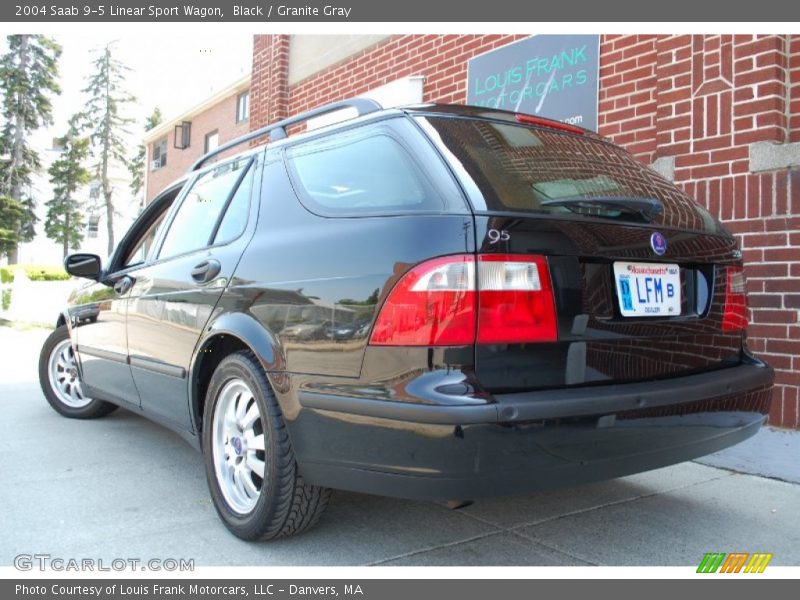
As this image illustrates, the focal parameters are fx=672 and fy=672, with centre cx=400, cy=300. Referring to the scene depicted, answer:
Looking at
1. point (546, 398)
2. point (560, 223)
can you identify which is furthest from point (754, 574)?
point (560, 223)

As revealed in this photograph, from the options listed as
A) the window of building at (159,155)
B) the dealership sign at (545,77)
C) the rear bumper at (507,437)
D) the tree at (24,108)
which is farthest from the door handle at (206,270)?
the tree at (24,108)

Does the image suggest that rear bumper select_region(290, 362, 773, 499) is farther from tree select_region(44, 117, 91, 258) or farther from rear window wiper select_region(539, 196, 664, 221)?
tree select_region(44, 117, 91, 258)

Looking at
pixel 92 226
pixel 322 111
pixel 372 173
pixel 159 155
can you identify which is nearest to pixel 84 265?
pixel 322 111

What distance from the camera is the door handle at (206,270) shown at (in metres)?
3.03

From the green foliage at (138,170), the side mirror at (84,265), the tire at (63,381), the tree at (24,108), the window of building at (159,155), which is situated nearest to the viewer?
the side mirror at (84,265)

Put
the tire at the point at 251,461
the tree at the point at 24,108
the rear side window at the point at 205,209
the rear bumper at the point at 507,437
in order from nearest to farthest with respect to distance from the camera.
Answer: the rear bumper at the point at 507,437, the tire at the point at 251,461, the rear side window at the point at 205,209, the tree at the point at 24,108

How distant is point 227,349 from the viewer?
3016mm

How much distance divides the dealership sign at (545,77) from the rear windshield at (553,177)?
2965 mm

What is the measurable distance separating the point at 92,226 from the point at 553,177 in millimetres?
48576

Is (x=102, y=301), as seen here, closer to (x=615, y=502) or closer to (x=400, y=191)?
(x=400, y=191)

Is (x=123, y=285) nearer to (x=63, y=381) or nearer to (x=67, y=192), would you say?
(x=63, y=381)

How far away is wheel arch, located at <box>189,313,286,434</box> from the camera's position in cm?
252

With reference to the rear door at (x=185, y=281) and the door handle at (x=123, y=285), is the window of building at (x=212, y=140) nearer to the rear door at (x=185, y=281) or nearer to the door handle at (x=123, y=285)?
the door handle at (x=123, y=285)

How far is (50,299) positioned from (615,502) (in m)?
17.1
